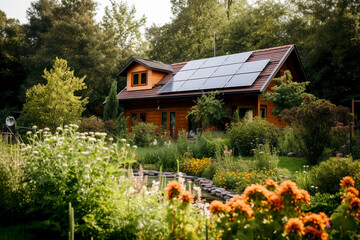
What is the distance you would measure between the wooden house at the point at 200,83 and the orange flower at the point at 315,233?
37.2ft

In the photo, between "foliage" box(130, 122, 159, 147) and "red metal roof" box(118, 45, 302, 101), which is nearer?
"red metal roof" box(118, 45, 302, 101)

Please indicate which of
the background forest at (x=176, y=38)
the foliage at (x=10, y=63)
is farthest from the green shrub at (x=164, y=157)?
the foliage at (x=10, y=63)

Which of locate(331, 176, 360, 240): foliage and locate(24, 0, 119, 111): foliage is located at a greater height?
locate(24, 0, 119, 111): foliage

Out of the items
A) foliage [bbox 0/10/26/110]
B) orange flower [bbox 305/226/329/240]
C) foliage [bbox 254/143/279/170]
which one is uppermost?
foliage [bbox 0/10/26/110]

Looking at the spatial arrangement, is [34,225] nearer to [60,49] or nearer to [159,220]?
[159,220]

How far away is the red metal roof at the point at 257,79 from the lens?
13359 mm

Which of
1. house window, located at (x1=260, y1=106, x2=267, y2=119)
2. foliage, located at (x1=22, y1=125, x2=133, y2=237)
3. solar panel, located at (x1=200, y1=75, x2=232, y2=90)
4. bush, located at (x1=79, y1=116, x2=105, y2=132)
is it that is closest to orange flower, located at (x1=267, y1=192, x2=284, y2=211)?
foliage, located at (x1=22, y1=125, x2=133, y2=237)

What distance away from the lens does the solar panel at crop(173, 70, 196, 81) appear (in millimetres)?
17519

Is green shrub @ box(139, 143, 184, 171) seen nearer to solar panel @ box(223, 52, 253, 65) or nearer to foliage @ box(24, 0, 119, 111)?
solar panel @ box(223, 52, 253, 65)

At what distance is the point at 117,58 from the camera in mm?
29062

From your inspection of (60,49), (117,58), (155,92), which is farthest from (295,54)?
(60,49)

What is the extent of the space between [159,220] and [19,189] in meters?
2.38

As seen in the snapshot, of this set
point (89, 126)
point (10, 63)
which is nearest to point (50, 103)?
point (89, 126)

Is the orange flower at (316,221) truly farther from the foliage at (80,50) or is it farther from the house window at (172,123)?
the foliage at (80,50)
